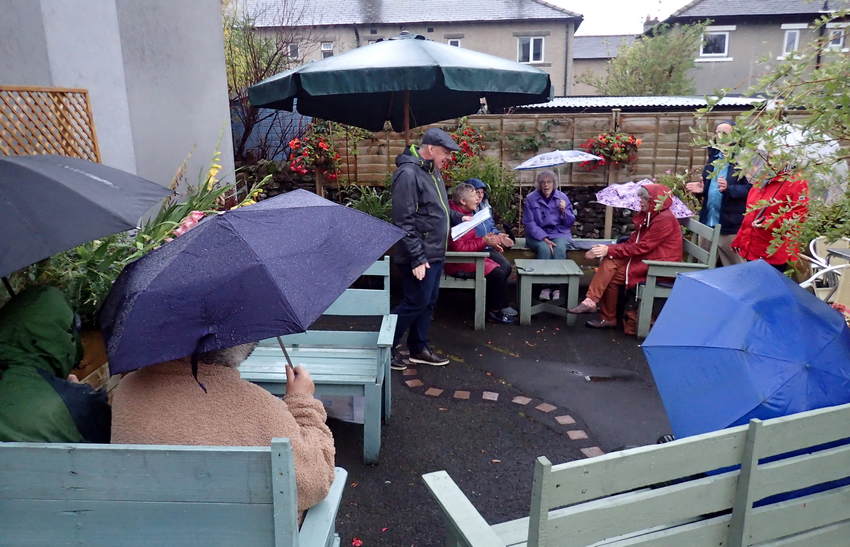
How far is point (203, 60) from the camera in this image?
6.87 metres

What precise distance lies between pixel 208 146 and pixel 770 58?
625 cm

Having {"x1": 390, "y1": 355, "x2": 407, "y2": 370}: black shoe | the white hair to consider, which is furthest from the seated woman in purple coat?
the white hair

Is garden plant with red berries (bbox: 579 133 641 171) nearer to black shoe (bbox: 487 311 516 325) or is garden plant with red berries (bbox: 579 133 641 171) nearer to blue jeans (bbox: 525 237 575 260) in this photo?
blue jeans (bbox: 525 237 575 260)

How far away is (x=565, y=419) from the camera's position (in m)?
4.18

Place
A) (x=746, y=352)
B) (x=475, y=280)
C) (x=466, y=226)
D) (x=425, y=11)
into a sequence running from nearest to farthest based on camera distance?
1. (x=746, y=352)
2. (x=466, y=226)
3. (x=475, y=280)
4. (x=425, y=11)

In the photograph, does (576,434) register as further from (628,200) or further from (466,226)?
(628,200)

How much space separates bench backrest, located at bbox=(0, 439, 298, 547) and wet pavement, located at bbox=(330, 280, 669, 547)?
5.42ft

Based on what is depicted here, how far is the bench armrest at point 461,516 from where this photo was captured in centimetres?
189

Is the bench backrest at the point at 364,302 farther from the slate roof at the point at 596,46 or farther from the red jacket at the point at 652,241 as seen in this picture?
the slate roof at the point at 596,46

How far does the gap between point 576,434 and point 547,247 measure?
120 inches

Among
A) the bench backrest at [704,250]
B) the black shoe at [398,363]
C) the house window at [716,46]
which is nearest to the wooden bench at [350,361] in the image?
the black shoe at [398,363]

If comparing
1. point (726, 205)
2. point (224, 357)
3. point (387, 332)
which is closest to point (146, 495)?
point (224, 357)

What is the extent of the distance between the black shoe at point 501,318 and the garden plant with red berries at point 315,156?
4264 millimetres

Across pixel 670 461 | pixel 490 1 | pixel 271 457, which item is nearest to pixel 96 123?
pixel 271 457
